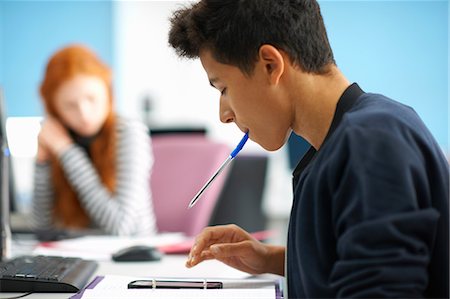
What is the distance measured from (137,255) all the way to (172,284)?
1.15 feet

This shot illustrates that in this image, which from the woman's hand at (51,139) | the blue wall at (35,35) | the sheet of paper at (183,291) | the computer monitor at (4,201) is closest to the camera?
the sheet of paper at (183,291)

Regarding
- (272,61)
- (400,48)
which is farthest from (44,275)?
(400,48)

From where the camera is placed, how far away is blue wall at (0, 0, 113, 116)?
13.6 feet

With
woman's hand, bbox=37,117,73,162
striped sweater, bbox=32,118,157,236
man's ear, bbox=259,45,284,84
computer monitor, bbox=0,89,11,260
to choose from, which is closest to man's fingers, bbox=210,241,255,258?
man's ear, bbox=259,45,284,84

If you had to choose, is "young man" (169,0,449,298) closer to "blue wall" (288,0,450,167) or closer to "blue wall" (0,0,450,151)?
"blue wall" (0,0,450,151)

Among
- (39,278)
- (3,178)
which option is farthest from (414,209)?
(3,178)

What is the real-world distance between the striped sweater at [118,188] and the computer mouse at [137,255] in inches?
21.0

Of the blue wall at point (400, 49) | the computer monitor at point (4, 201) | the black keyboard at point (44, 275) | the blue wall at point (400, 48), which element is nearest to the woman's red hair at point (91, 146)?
the computer monitor at point (4, 201)

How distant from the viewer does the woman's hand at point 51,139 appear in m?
1.99

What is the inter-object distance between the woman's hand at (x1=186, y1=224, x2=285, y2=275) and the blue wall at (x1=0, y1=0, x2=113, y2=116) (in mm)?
3298

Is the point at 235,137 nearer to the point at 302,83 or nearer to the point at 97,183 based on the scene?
the point at 97,183

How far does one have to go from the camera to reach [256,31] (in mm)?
794

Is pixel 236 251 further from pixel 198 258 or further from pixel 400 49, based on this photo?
pixel 400 49

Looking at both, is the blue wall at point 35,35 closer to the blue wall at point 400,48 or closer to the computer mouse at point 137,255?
the blue wall at point 400,48
